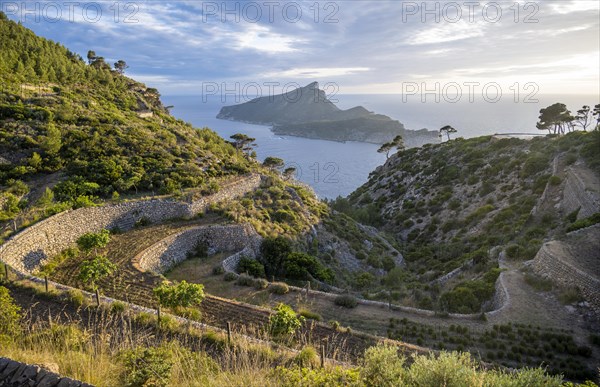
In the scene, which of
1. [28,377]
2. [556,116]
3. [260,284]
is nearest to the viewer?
[28,377]

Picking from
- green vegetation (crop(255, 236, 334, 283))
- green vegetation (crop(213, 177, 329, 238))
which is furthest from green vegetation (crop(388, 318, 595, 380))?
green vegetation (crop(213, 177, 329, 238))

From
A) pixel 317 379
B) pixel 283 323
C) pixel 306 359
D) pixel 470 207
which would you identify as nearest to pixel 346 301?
pixel 283 323

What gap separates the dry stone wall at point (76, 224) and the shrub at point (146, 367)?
12978 mm

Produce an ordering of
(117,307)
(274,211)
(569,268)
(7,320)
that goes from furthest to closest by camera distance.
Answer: (274,211)
(569,268)
(117,307)
(7,320)

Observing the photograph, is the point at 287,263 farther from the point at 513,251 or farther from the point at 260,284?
the point at 513,251

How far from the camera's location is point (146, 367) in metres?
6.05

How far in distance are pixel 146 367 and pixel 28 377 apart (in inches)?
65.6

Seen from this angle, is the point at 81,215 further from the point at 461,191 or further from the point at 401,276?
the point at 461,191

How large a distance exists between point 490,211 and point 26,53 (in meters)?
68.0

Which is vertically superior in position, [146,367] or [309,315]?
[146,367]

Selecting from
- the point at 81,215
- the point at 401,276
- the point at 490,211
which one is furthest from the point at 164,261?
the point at 490,211

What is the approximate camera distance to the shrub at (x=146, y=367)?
5.98m

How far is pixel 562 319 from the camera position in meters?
16.0

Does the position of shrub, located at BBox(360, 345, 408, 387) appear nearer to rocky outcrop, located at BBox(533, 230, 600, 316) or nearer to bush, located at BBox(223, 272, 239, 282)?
bush, located at BBox(223, 272, 239, 282)
